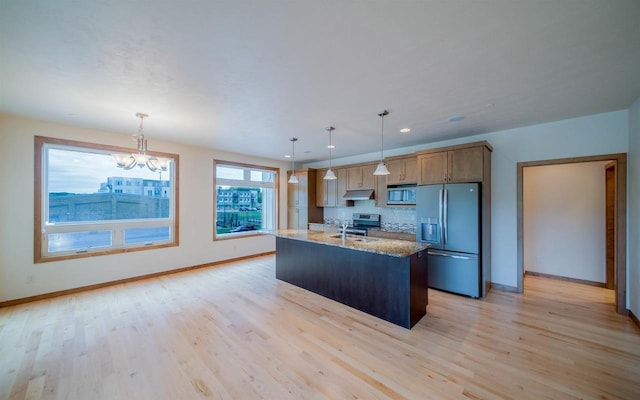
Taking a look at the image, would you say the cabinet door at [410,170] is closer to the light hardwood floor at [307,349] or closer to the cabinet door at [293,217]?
the light hardwood floor at [307,349]

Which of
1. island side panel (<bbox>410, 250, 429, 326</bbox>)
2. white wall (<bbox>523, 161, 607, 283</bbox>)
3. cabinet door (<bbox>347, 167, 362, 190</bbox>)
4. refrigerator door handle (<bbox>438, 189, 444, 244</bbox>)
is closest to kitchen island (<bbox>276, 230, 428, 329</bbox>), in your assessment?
island side panel (<bbox>410, 250, 429, 326</bbox>)

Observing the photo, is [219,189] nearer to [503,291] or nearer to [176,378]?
[176,378]

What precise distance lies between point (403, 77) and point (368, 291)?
8.47 feet

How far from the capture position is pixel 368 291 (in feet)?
10.7

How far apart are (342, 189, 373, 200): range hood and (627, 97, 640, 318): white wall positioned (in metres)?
3.76

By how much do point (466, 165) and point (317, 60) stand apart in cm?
304

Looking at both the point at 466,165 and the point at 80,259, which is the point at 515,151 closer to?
the point at 466,165

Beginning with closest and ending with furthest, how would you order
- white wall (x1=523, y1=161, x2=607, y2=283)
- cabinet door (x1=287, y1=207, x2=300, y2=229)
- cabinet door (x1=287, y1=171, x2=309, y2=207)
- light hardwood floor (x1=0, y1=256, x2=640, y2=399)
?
light hardwood floor (x1=0, y1=256, x2=640, y2=399), white wall (x1=523, y1=161, x2=607, y2=283), cabinet door (x1=287, y1=171, x2=309, y2=207), cabinet door (x1=287, y1=207, x2=300, y2=229)

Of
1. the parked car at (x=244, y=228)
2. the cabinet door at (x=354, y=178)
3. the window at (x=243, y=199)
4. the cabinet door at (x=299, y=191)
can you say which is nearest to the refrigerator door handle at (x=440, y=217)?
the cabinet door at (x=354, y=178)

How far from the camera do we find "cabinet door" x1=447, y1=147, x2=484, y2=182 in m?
3.81

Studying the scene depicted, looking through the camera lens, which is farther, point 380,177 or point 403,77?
point 380,177

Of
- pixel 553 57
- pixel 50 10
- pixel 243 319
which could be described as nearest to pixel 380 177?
pixel 553 57

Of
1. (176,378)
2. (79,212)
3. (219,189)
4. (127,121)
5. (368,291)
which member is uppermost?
(127,121)

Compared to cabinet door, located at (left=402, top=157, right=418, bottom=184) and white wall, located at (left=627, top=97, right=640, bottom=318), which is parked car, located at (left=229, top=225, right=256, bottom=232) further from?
white wall, located at (left=627, top=97, right=640, bottom=318)
